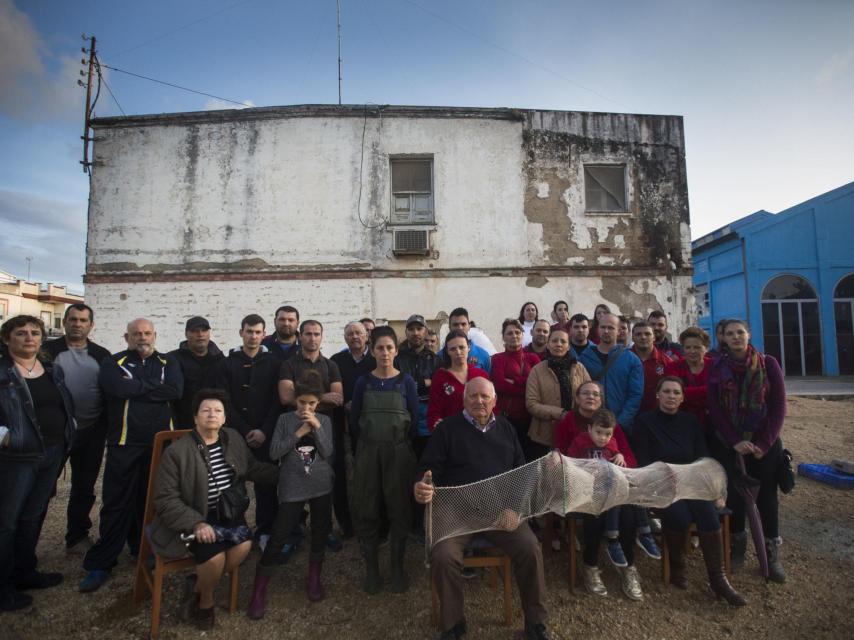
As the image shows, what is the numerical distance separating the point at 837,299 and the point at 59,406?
21.9 meters

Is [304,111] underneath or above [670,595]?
above

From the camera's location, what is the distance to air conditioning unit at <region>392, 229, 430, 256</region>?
1006cm

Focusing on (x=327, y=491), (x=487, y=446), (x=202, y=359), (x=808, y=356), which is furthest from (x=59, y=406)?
(x=808, y=356)

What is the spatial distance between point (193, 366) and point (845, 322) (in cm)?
2112

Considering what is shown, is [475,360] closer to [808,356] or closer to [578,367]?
[578,367]

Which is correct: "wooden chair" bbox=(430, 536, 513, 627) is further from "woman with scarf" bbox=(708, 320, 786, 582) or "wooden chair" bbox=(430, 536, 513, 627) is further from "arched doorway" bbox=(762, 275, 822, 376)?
"arched doorway" bbox=(762, 275, 822, 376)

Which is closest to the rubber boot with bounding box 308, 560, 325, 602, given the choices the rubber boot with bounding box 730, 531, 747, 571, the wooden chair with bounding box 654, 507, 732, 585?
the wooden chair with bounding box 654, 507, 732, 585

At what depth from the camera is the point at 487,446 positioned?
3209 millimetres

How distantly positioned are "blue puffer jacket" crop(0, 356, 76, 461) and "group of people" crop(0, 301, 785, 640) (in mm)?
10

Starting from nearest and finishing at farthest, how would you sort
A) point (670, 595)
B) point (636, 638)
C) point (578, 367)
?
point (636, 638)
point (670, 595)
point (578, 367)

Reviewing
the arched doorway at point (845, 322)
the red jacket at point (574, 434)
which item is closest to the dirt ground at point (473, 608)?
the red jacket at point (574, 434)

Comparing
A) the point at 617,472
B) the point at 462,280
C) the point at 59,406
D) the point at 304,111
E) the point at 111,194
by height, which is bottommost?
the point at 617,472

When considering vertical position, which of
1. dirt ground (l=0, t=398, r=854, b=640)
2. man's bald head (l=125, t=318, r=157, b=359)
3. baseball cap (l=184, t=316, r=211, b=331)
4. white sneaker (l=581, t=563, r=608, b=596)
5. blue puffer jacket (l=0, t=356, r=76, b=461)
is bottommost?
dirt ground (l=0, t=398, r=854, b=640)

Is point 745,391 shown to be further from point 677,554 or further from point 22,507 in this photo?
point 22,507
